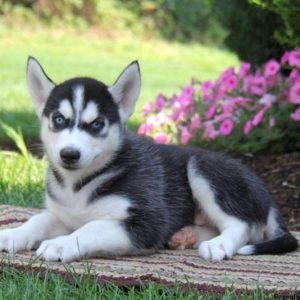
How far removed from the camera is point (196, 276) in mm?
3369

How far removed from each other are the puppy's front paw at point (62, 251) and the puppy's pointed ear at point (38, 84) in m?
0.76

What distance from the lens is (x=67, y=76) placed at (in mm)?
13156

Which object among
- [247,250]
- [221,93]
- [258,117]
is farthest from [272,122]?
[247,250]

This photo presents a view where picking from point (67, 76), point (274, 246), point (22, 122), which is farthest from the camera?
point (67, 76)

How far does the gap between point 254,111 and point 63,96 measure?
311 cm

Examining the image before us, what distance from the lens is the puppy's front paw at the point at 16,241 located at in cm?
373

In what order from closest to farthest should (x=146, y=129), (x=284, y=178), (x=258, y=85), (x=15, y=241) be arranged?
1. (x=15, y=241)
2. (x=284, y=178)
3. (x=258, y=85)
4. (x=146, y=129)

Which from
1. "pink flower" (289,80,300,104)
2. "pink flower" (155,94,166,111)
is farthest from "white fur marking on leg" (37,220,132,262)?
"pink flower" (155,94,166,111)

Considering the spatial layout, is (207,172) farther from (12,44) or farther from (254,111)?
(12,44)

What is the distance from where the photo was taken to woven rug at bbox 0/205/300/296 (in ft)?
10.6

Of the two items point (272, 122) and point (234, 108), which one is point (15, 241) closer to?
point (272, 122)

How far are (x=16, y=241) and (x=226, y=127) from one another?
9.49 ft

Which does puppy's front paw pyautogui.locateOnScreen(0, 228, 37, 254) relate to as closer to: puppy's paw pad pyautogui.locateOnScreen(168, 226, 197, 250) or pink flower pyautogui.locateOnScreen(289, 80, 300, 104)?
puppy's paw pad pyautogui.locateOnScreen(168, 226, 197, 250)

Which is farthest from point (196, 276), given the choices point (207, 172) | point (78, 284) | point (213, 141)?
point (213, 141)
